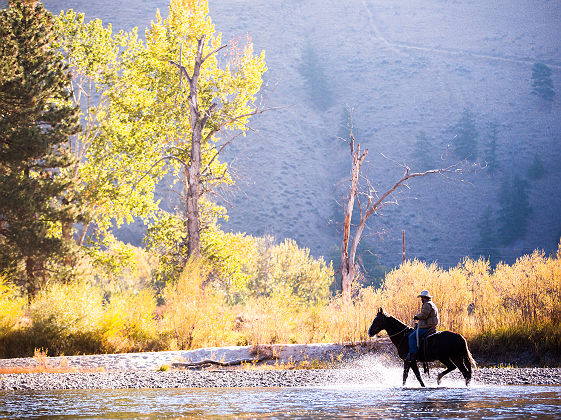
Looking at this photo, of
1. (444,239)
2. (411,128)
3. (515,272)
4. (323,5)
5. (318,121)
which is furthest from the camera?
(323,5)

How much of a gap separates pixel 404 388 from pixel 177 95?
62.4 feet

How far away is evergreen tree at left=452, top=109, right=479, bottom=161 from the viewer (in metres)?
85.3

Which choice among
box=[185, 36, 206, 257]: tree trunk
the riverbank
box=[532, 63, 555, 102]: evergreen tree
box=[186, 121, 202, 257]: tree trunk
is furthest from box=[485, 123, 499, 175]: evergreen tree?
the riverbank

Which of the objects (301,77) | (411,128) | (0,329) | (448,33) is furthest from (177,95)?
(448,33)

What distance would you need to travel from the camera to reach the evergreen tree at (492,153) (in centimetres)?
8506

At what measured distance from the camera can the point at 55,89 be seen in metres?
23.3

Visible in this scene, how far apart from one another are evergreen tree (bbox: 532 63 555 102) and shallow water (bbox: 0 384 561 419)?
9160cm

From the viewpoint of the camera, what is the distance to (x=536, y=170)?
8262 centimetres

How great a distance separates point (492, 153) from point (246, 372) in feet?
256

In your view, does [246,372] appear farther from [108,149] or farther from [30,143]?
[108,149]

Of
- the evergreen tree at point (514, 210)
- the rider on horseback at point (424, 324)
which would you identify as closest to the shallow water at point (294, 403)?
the rider on horseback at point (424, 324)

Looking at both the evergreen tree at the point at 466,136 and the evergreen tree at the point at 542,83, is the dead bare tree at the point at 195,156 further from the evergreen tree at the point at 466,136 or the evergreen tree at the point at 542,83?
the evergreen tree at the point at 542,83

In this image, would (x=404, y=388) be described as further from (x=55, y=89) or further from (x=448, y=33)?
(x=448, y=33)

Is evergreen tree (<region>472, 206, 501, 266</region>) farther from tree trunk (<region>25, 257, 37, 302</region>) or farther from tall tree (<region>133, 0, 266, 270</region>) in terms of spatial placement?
tree trunk (<region>25, 257, 37, 302</region>)
